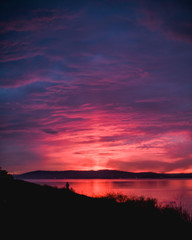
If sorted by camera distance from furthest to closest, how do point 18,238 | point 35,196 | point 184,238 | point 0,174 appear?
1. point 0,174
2. point 35,196
3. point 184,238
4. point 18,238

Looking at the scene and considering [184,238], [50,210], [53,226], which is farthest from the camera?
[50,210]

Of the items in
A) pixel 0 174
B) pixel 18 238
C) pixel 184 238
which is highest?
pixel 0 174

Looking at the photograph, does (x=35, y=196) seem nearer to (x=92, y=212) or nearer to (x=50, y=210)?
(x=50, y=210)

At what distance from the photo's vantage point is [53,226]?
9820 millimetres

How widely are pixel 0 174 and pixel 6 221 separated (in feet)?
33.7

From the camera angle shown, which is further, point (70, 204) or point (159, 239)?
point (70, 204)

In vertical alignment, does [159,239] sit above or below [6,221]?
below

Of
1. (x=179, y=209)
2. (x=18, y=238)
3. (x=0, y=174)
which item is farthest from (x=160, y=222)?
(x=0, y=174)

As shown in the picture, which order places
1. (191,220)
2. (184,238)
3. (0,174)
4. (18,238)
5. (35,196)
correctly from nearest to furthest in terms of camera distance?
(18,238) → (184,238) → (191,220) → (35,196) → (0,174)

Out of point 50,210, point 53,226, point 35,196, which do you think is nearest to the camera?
point 53,226

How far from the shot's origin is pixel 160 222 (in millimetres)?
12148

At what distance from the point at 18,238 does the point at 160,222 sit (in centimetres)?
701

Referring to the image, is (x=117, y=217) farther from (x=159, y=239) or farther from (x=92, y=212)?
(x=159, y=239)

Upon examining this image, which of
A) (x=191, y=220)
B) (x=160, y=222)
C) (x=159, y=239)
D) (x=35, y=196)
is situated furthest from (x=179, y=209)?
(x=35, y=196)
